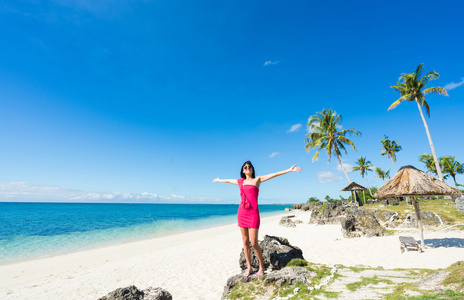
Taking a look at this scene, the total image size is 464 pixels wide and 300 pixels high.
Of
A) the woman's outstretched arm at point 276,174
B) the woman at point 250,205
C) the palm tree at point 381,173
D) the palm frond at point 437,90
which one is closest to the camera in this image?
the woman at point 250,205

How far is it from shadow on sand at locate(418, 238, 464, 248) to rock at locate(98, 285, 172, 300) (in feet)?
31.0

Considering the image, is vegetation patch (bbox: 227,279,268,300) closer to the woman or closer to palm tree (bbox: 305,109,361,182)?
the woman

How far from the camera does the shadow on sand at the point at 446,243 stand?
771 cm

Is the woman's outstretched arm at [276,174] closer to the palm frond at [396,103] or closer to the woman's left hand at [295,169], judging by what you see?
the woman's left hand at [295,169]

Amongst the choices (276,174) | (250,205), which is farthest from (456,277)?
(250,205)

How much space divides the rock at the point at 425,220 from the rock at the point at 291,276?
453 inches

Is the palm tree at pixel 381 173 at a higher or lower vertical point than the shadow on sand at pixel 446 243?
higher

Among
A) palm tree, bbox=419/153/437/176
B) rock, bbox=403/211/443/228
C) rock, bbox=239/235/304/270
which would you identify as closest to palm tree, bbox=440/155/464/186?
palm tree, bbox=419/153/437/176

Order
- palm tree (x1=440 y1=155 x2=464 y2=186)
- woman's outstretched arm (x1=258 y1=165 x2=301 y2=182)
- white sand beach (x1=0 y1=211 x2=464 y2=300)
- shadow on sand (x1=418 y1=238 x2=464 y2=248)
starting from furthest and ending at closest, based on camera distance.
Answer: palm tree (x1=440 y1=155 x2=464 y2=186) < shadow on sand (x1=418 y1=238 x2=464 y2=248) < white sand beach (x1=0 y1=211 x2=464 y2=300) < woman's outstretched arm (x1=258 y1=165 x2=301 y2=182)

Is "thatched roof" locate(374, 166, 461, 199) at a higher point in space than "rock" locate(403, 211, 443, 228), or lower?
higher

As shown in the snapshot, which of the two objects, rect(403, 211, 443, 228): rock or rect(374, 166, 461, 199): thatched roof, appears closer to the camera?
rect(374, 166, 461, 199): thatched roof

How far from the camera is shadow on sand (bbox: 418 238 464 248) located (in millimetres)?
7711

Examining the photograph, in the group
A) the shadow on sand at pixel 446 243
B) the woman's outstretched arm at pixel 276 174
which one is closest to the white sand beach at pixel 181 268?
the shadow on sand at pixel 446 243

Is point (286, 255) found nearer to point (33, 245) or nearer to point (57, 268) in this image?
point (57, 268)
